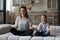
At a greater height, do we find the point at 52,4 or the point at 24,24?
the point at 52,4

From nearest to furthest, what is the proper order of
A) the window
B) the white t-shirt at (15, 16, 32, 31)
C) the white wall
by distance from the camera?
the white t-shirt at (15, 16, 32, 31), the window, the white wall

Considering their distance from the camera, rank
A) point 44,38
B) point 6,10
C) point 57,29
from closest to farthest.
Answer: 1. point 44,38
2. point 57,29
3. point 6,10

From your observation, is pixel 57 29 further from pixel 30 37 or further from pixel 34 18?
pixel 34 18

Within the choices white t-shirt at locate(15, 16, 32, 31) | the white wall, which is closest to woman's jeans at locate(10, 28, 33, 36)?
white t-shirt at locate(15, 16, 32, 31)

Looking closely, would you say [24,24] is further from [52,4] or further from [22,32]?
[52,4]

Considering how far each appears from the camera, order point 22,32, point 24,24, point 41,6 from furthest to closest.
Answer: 1. point 41,6
2. point 24,24
3. point 22,32

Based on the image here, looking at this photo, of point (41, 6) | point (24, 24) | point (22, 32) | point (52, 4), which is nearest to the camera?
point (22, 32)

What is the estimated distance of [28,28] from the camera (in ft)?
10.3

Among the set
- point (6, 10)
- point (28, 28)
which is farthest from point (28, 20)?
point (6, 10)

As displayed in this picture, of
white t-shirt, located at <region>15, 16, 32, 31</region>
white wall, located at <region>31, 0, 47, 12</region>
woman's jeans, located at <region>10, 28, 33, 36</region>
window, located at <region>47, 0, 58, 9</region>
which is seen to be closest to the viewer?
woman's jeans, located at <region>10, 28, 33, 36</region>

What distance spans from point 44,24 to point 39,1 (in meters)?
3.58

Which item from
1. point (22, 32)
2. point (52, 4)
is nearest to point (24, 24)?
point (22, 32)

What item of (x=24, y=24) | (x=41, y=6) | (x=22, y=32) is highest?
(x=41, y=6)

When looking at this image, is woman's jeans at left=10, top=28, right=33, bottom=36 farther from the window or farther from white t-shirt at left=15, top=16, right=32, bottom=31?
the window
